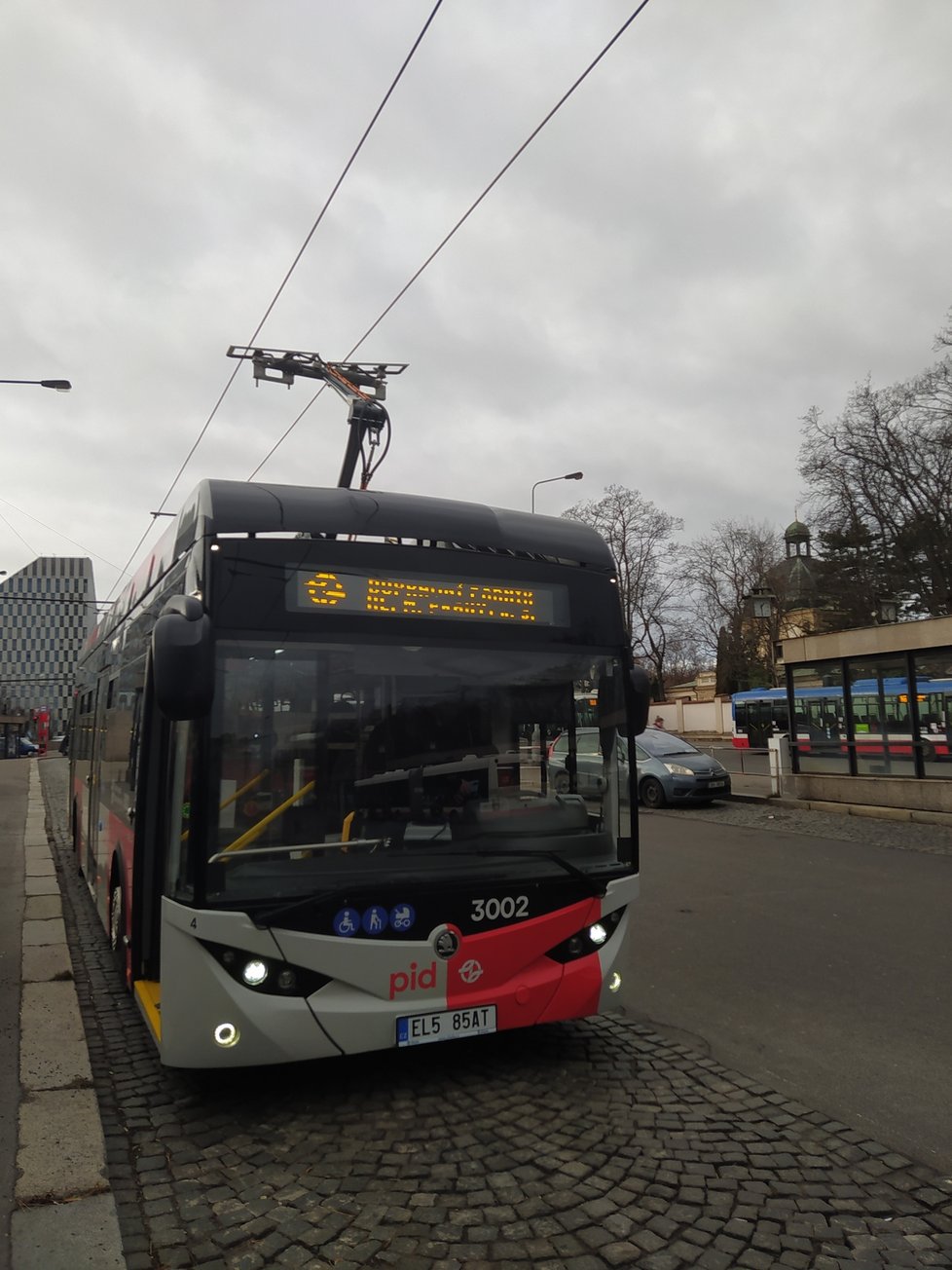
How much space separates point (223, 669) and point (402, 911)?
1.35 m

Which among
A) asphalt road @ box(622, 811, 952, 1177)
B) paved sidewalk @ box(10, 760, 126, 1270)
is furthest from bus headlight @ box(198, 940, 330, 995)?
asphalt road @ box(622, 811, 952, 1177)

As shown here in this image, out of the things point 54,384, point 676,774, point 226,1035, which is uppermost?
point 54,384

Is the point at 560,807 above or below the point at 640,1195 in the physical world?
above

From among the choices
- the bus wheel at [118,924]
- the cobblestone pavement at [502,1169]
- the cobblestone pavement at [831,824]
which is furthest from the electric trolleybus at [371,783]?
the cobblestone pavement at [831,824]

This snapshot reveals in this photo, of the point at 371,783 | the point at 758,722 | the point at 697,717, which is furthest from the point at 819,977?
the point at 697,717

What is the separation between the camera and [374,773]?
4.28 metres

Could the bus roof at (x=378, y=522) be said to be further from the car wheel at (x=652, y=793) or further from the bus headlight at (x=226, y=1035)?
the car wheel at (x=652, y=793)

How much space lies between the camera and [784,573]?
60781 mm

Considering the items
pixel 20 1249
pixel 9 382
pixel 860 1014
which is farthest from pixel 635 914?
pixel 9 382

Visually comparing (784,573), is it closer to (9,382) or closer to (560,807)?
(9,382)

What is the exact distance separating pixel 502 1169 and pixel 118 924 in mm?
3520

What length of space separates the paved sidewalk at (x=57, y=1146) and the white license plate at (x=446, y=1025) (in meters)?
1.31

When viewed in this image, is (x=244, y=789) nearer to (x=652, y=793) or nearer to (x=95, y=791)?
(x=95, y=791)

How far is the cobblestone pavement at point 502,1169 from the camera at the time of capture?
9.99ft
